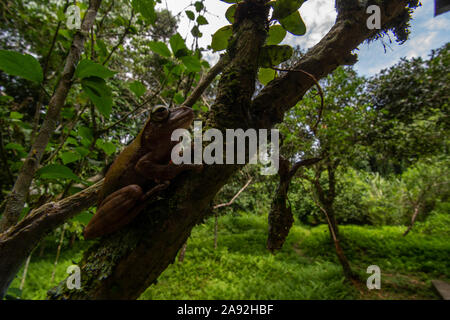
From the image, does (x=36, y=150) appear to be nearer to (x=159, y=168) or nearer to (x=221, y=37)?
(x=159, y=168)

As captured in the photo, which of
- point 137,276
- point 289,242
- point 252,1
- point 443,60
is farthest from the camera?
point 289,242

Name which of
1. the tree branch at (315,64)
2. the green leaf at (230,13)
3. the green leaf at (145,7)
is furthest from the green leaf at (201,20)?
the tree branch at (315,64)

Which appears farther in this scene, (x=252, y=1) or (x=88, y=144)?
(x=88, y=144)

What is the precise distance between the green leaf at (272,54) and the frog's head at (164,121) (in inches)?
15.6

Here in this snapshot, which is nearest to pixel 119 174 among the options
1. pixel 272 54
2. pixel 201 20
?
pixel 272 54

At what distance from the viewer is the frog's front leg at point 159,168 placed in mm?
738

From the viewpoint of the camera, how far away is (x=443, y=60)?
5559 mm

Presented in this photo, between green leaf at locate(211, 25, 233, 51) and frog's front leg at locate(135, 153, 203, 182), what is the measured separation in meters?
0.62

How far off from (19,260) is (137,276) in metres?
0.56

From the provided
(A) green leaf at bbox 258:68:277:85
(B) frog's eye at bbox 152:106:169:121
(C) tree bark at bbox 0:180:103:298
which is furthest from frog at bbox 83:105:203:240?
(A) green leaf at bbox 258:68:277:85

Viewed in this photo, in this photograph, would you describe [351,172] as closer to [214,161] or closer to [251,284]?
[251,284]

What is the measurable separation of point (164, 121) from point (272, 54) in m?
0.54

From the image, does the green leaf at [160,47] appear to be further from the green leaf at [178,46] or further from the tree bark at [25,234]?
the tree bark at [25,234]
